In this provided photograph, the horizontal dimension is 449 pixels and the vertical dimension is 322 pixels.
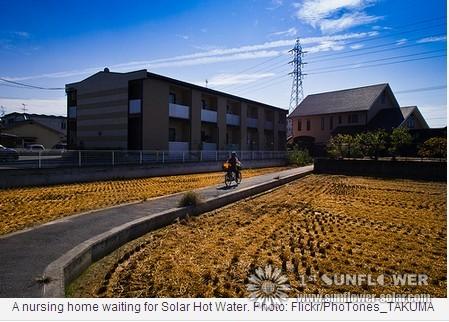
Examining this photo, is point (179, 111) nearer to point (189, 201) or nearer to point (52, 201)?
point (52, 201)

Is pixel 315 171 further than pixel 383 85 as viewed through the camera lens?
No

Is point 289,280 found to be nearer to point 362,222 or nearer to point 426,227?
point 362,222

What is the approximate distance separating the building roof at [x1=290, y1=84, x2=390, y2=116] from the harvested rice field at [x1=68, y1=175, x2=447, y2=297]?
29613 millimetres

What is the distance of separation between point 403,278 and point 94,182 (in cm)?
1276

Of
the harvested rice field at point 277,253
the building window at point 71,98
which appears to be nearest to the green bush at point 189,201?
the harvested rice field at point 277,253

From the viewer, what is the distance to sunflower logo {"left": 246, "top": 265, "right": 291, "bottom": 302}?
141 inches

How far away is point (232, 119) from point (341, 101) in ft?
56.6

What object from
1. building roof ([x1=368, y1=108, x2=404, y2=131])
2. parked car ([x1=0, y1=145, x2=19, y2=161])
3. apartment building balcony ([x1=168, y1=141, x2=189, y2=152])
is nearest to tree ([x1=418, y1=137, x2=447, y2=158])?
building roof ([x1=368, y1=108, x2=404, y2=131])

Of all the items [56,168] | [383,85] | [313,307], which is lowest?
[313,307]

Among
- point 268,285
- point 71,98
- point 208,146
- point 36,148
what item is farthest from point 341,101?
point 268,285

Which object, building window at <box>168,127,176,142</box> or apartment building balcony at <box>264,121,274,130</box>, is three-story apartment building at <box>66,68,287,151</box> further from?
apartment building balcony at <box>264,121,274,130</box>

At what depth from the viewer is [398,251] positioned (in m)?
5.23

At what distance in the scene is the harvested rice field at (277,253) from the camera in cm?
385

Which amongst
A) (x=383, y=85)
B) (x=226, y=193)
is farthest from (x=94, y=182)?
(x=383, y=85)
